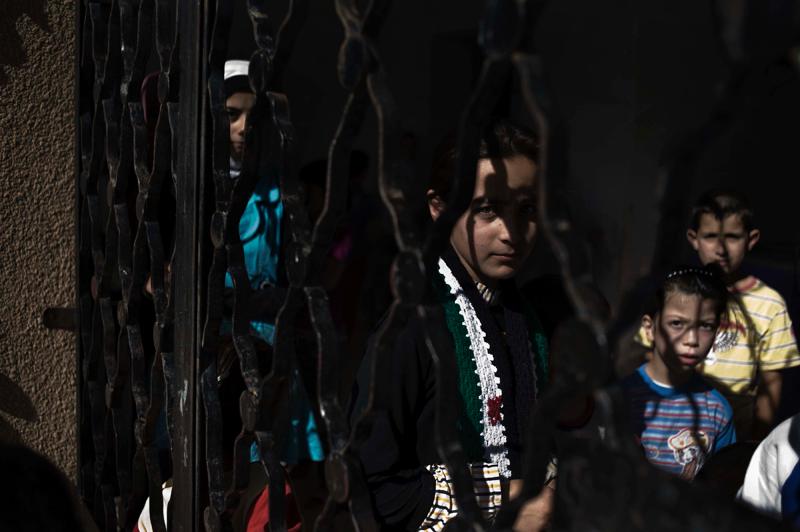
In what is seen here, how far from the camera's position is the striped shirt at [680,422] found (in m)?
3.43

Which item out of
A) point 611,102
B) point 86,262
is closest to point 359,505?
point 86,262

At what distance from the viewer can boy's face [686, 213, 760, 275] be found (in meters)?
4.25

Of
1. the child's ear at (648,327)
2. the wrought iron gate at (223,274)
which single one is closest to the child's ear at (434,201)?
the wrought iron gate at (223,274)

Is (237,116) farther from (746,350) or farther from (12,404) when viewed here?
(746,350)

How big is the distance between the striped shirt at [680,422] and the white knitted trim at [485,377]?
1347mm

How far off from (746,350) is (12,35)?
2.64 metres

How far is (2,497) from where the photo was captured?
106 centimetres

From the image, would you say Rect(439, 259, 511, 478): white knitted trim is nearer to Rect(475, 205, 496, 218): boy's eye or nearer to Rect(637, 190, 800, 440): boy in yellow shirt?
Rect(475, 205, 496, 218): boy's eye

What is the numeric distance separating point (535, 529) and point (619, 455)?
1.06m

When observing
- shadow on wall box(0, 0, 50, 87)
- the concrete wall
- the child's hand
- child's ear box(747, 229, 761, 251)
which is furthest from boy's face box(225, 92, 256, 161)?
child's ear box(747, 229, 761, 251)

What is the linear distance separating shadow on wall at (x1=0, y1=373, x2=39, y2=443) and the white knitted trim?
1.08 metres

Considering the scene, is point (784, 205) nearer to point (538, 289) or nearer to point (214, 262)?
point (538, 289)

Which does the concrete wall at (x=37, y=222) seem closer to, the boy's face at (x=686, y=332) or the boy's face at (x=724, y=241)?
the boy's face at (x=686, y=332)

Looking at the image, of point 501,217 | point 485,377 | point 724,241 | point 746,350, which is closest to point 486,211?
point 501,217
